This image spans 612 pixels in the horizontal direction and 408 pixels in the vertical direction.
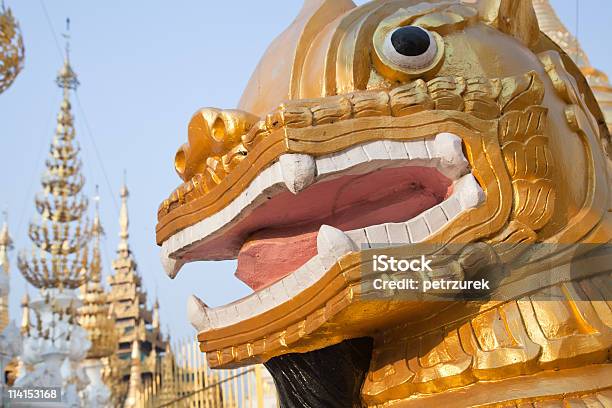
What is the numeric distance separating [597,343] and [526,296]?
17 cm

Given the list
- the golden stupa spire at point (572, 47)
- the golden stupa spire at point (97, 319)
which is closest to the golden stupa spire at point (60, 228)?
the golden stupa spire at point (97, 319)

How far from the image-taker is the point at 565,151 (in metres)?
1.97

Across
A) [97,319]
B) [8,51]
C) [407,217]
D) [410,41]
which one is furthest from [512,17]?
[97,319]

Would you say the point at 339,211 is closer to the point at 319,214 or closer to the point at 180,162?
the point at 319,214

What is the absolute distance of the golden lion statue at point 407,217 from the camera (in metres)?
1.78

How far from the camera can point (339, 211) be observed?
2068 millimetres

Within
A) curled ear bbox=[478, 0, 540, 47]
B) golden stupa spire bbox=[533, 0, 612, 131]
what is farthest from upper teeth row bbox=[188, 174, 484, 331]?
golden stupa spire bbox=[533, 0, 612, 131]

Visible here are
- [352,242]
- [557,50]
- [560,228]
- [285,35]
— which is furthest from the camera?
[557,50]

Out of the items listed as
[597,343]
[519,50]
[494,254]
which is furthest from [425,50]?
[597,343]

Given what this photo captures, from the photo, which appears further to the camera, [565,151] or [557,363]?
[565,151]

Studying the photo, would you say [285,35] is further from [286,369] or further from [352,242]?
[286,369]

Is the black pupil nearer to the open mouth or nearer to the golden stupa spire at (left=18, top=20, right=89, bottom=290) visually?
the open mouth

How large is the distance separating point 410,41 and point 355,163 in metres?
0.32

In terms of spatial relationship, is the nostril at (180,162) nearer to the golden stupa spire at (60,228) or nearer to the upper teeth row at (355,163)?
A: the upper teeth row at (355,163)
